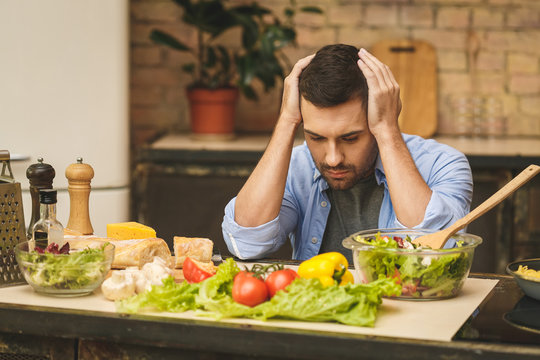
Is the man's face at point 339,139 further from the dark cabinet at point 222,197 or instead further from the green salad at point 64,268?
the dark cabinet at point 222,197

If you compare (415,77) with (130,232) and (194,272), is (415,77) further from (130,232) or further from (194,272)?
(194,272)

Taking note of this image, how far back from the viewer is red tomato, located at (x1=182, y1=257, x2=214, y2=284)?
162cm

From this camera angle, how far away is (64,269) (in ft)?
5.17

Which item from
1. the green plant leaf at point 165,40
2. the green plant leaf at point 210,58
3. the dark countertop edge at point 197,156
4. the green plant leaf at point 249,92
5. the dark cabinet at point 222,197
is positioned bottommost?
the dark cabinet at point 222,197

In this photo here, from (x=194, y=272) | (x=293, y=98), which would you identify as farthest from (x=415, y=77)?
(x=194, y=272)

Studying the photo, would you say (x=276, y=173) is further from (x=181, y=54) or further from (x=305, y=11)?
(x=181, y=54)

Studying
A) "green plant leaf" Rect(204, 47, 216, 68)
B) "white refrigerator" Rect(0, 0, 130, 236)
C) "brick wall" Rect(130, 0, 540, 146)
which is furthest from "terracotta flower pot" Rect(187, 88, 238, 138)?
"white refrigerator" Rect(0, 0, 130, 236)

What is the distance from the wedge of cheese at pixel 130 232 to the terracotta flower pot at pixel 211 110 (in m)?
1.74

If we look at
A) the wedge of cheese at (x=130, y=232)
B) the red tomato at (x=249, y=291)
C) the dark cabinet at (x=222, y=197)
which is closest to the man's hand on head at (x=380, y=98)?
the wedge of cheese at (x=130, y=232)

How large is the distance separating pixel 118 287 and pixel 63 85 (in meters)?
1.75

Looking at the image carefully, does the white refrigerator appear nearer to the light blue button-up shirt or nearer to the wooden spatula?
the light blue button-up shirt

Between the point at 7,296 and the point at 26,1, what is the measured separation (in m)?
1.75

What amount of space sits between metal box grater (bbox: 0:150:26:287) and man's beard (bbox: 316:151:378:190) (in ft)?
2.60

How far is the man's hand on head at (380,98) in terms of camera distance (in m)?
2.11
